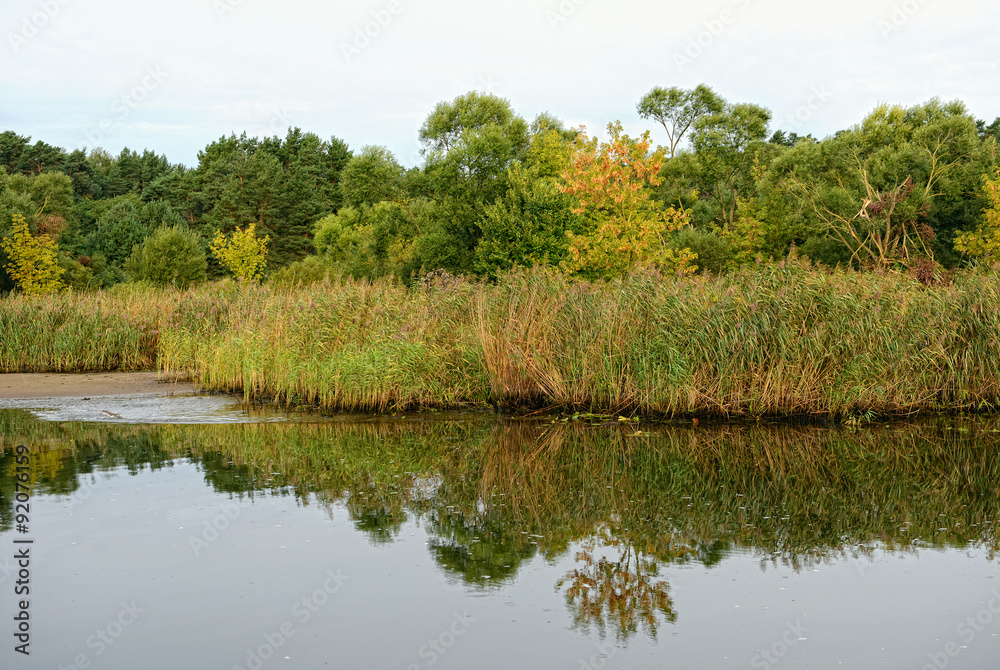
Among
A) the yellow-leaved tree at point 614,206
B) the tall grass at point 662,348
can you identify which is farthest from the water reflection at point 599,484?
the yellow-leaved tree at point 614,206

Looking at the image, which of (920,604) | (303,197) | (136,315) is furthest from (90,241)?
(920,604)

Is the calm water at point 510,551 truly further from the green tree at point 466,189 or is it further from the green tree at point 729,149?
the green tree at point 729,149

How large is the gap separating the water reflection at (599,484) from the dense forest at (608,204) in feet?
44.8

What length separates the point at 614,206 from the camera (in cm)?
2480

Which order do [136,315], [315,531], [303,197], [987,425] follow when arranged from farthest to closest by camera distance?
[303,197] < [136,315] < [987,425] < [315,531]

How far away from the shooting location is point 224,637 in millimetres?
4848

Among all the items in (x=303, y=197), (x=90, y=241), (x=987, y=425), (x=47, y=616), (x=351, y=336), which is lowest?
(x=47, y=616)

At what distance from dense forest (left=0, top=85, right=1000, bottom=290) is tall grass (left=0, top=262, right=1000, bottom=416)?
428 inches

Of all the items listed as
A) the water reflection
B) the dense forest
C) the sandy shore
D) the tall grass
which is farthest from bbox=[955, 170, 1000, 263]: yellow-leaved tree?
the sandy shore

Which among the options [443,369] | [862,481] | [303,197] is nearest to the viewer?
[862,481]

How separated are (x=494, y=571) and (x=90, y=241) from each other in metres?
70.3

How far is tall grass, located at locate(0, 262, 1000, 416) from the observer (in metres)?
11.5

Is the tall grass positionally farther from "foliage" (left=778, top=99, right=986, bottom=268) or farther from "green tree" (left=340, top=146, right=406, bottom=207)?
"green tree" (left=340, top=146, right=406, bottom=207)

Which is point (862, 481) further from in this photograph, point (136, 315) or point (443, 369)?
point (136, 315)
